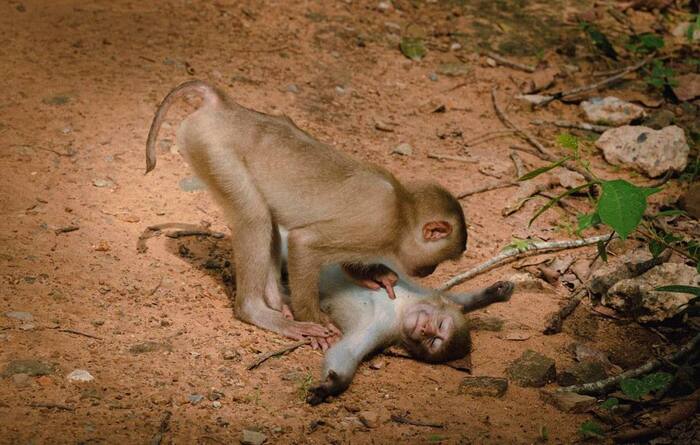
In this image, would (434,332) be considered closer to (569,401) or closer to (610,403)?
(569,401)

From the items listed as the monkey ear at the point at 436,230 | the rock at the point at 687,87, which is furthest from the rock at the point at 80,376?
the rock at the point at 687,87

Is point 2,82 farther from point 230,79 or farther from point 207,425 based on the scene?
point 207,425

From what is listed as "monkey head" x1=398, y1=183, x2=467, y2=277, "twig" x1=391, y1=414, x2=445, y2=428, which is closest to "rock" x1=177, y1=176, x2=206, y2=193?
"monkey head" x1=398, y1=183, x2=467, y2=277

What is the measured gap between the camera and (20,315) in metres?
4.43

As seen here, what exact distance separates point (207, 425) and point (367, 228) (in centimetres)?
152

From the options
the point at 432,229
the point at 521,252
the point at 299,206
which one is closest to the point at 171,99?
the point at 299,206

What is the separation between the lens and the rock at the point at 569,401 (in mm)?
4312

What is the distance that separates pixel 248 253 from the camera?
16.3 ft

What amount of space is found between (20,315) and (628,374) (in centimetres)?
327

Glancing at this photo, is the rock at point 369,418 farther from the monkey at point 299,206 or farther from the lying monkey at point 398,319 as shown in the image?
the monkey at point 299,206

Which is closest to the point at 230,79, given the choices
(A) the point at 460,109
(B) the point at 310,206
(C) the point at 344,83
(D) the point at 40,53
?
(C) the point at 344,83

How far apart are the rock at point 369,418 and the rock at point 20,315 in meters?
1.84

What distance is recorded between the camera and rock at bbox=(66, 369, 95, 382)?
401 centimetres

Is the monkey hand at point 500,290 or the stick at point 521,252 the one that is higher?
the monkey hand at point 500,290
